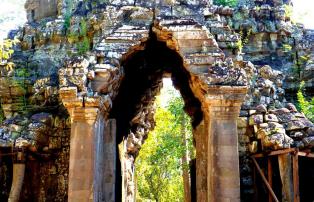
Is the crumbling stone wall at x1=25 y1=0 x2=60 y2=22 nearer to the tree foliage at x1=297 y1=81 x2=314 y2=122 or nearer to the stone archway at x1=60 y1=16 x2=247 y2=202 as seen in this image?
the stone archway at x1=60 y1=16 x2=247 y2=202

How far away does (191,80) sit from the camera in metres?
8.85

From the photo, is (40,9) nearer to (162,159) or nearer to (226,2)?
(226,2)

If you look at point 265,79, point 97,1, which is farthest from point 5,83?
point 265,79

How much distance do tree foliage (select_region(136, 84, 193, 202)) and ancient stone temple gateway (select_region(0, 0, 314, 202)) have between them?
9818 millimetres

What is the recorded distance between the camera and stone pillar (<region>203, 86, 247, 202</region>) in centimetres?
748

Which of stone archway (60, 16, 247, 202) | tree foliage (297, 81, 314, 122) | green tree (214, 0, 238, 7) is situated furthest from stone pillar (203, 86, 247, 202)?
green tree (214, 0, 238, 7)

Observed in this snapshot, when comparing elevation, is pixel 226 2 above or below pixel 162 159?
above

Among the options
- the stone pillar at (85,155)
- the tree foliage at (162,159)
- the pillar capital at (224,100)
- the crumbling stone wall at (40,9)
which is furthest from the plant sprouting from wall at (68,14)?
the tree foliage at (162,159)

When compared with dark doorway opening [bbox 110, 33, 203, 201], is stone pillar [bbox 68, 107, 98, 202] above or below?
below

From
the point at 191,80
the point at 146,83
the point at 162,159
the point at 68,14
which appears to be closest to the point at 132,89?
the point at 146,83

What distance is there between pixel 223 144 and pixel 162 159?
1951 cm

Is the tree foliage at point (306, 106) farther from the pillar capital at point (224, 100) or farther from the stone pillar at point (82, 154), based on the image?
the stone pillar at point (82, 154)

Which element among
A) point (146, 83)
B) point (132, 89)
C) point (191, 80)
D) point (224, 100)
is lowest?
point (224, 100)

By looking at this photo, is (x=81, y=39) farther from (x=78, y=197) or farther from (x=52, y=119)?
(x=78, y=197)
